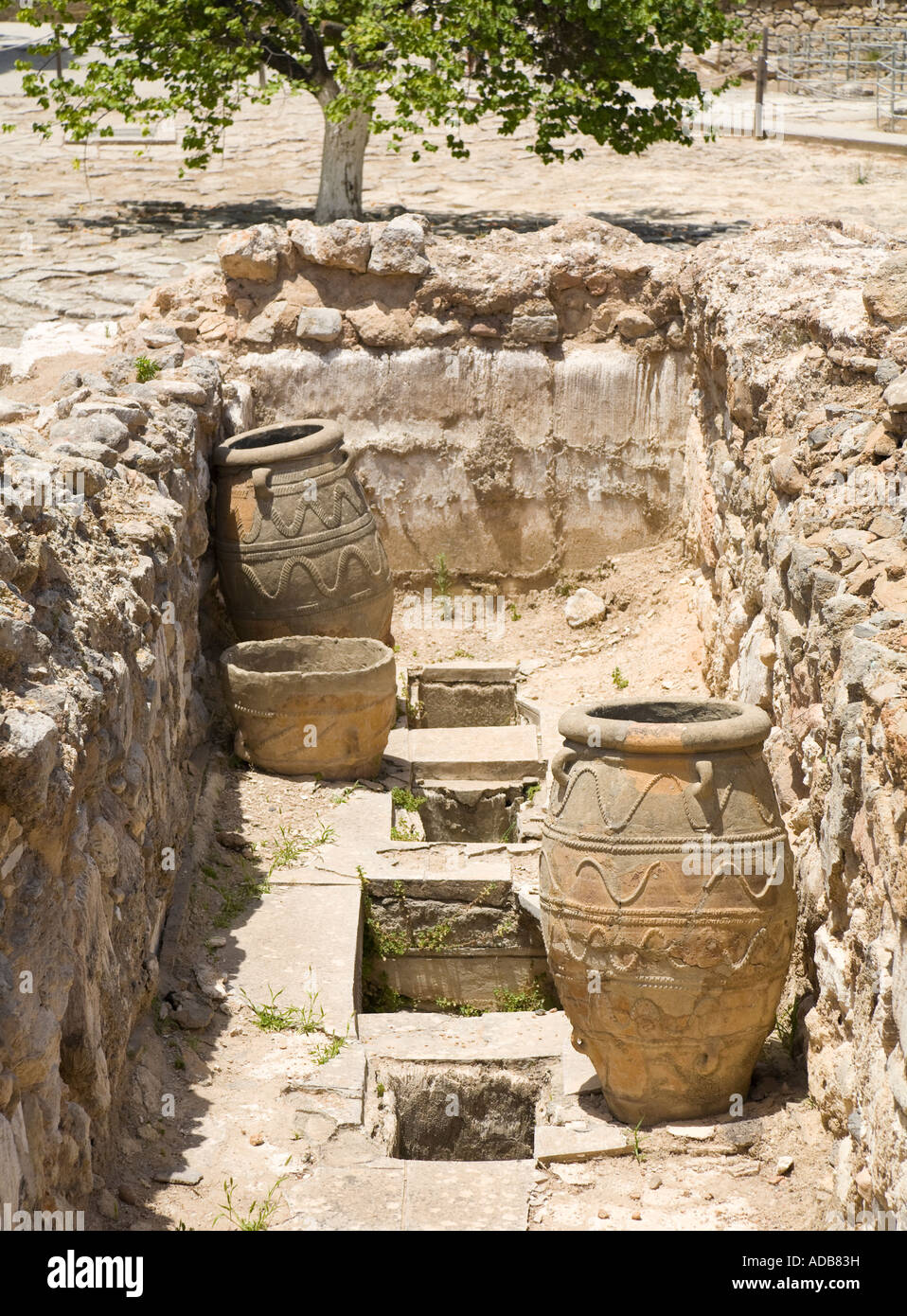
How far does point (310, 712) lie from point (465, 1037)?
6.32 ft

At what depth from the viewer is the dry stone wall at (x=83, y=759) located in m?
2.99

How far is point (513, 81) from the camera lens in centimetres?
1109

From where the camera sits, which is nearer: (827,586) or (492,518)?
(827,586)

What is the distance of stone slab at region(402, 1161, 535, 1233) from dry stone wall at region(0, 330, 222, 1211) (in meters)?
0.83

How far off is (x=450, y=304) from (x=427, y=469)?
38.5 inches

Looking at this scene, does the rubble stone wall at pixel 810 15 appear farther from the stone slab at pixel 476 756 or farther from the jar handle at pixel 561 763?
the jar handle at pixel 561 763

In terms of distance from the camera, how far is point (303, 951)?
16.8 ft

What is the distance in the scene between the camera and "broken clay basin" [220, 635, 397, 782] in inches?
249

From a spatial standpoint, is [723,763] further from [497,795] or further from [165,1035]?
[497,795]

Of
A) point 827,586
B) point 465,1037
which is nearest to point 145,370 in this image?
point 465,1037

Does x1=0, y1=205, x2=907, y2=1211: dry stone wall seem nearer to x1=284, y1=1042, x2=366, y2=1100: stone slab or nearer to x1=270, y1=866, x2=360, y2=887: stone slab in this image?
x1=270, y1=866, x2=360, y2=887: stone slab

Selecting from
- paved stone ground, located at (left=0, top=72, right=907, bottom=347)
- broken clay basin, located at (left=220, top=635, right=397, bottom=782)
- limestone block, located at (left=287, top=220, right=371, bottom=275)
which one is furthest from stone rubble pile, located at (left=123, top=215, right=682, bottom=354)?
broken clay basin, located at (left=220, top=635, right=397, bottom=782)

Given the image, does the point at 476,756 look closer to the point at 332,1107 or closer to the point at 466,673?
the point at 466,673

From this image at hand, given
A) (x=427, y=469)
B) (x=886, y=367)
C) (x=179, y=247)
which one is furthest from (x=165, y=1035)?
(x=179, y=247)
